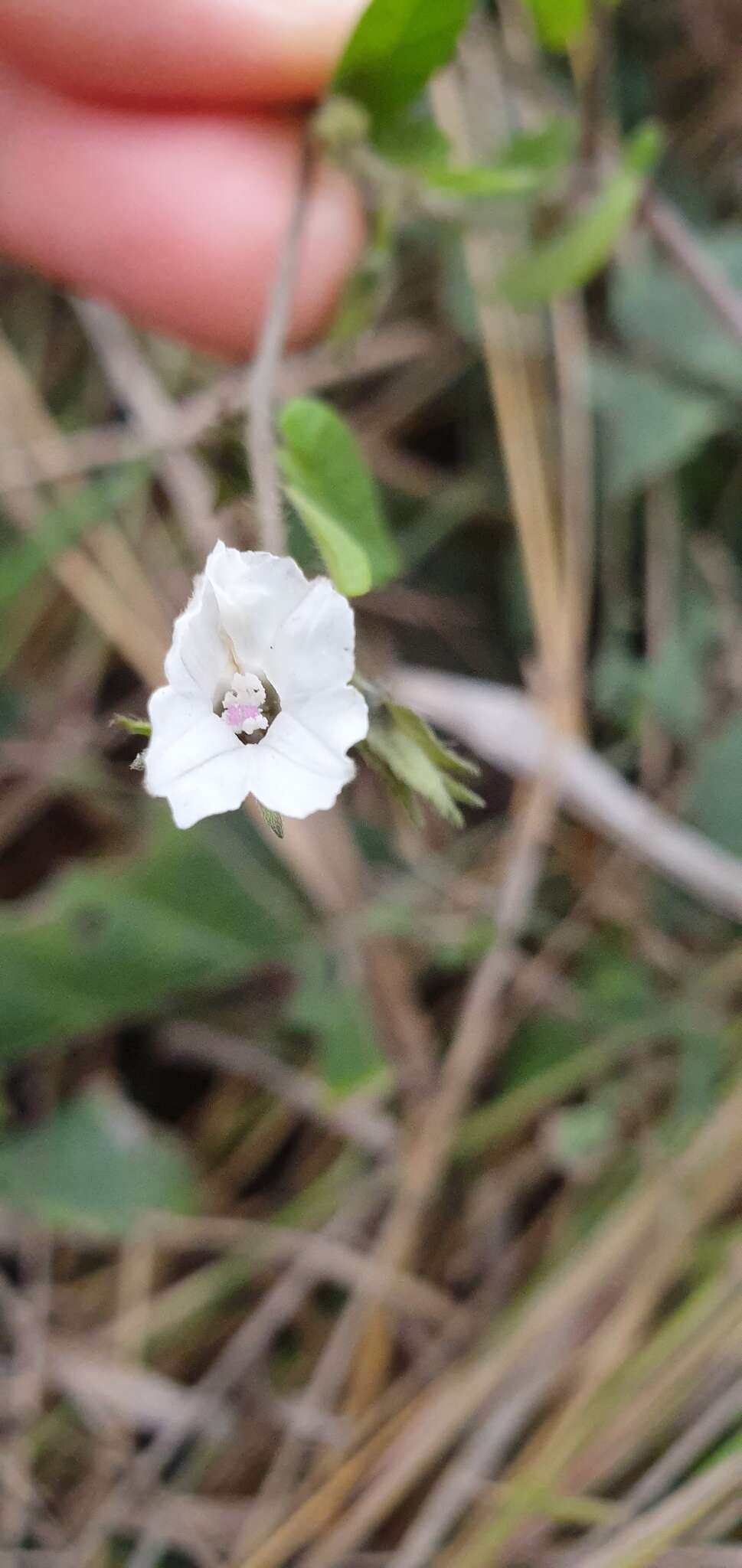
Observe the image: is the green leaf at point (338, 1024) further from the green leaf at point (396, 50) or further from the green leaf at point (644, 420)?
the green leaf at point (396, 50)

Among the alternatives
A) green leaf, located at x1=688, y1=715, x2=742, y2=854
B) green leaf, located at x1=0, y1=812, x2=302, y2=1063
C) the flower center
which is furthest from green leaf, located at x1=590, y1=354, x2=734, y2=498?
the flower center

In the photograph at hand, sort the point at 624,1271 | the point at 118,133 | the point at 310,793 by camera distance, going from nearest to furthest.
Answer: the point at 310,793 → the point at 118,133 → the point at 624,1271

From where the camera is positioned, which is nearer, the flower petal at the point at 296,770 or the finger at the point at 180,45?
the flower petal at the point at 296,770

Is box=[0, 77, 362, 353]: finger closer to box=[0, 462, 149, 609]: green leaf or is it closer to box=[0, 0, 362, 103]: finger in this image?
box=[0, 0, 362, 103]: finger

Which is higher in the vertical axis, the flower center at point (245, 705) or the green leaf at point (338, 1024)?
the flower center at point (245, 705)

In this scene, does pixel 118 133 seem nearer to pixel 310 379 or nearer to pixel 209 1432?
pixel 310 379

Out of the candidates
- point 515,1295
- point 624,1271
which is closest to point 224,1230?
point 515,1295

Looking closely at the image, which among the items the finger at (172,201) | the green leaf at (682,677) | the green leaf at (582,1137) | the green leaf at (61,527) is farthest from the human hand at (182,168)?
the green leaf at (582,1137)
